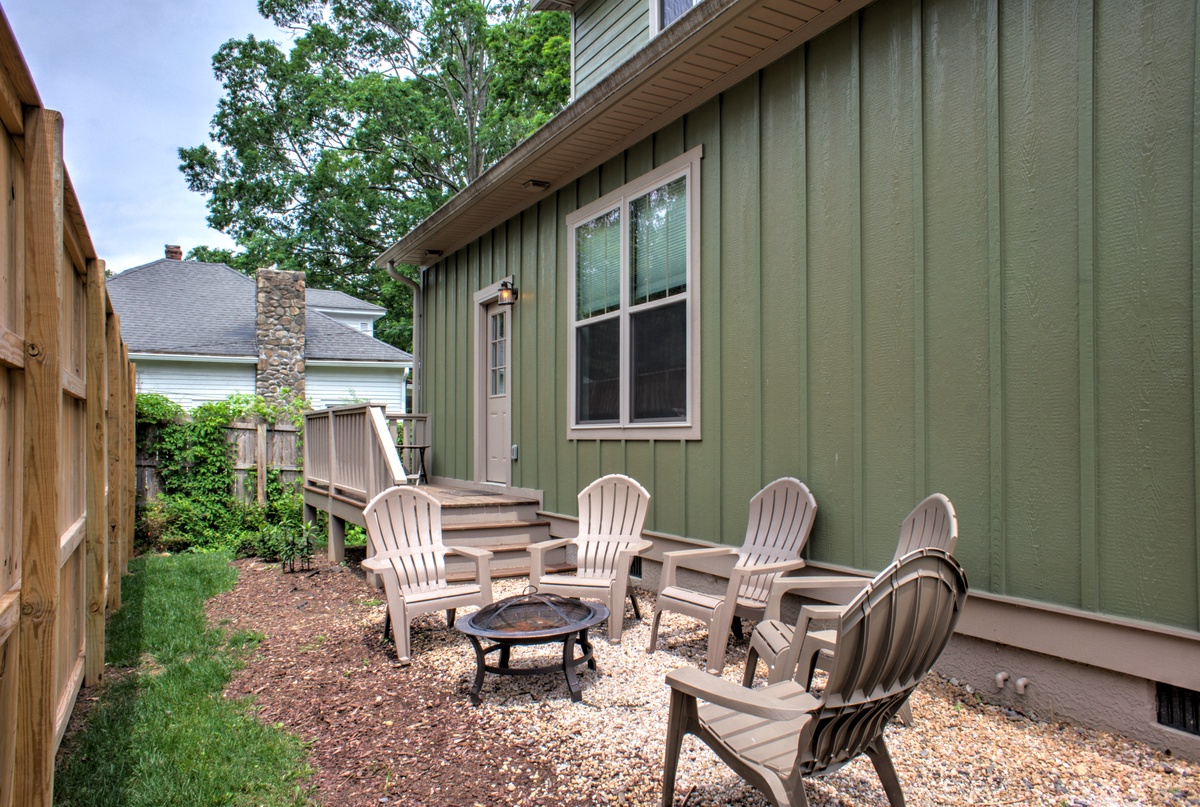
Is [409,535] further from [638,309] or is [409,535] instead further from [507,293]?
[507,293]

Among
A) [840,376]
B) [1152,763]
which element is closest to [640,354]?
[840,376]

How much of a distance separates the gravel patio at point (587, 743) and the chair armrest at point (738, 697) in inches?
21.3

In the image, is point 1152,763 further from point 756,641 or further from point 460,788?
point 460,788

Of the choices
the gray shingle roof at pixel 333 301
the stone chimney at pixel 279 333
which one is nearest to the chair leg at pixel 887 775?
the stone chimney at pixel 279 333

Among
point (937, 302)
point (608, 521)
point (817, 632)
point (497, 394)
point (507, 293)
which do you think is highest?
point (507, 293)

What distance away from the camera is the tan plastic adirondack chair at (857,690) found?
1966 mm

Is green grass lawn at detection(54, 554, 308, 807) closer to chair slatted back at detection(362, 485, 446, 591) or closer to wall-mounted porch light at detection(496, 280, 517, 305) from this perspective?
chair slatted back at detection(362, 485, 446, 591)

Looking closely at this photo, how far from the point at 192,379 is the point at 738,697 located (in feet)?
48.8

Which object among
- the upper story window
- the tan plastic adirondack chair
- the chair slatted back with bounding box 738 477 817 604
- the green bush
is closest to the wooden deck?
the chair slatted back with bounding box 738 477 817 604

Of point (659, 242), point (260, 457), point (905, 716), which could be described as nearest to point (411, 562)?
point (659, 242)

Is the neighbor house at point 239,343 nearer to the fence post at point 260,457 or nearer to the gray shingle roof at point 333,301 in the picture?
the gray shingle roof at point 333,301

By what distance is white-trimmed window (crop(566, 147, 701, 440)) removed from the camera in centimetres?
508

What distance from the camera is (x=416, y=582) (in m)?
4.57

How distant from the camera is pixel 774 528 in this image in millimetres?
4227
